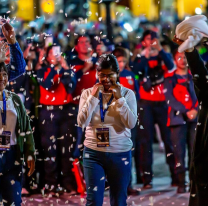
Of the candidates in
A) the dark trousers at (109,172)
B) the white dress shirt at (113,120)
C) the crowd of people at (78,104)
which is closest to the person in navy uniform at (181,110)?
the crowd of people at (78,104)

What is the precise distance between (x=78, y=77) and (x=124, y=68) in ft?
2.39

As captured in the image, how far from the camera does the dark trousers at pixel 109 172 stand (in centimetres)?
461

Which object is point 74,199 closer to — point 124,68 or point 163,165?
point 124,68

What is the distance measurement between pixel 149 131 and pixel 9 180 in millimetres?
3370

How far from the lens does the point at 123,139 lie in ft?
15.6

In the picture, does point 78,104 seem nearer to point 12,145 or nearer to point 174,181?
point 174,181

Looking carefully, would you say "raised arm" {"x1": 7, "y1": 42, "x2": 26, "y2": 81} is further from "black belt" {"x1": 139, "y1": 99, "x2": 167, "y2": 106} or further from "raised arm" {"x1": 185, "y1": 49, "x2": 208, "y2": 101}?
"black belt" {"x1": 139, "y1": 99, "x2": 167, "y2": 106}

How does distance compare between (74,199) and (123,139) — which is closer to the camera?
(123,139)

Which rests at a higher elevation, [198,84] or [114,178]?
[198,84]

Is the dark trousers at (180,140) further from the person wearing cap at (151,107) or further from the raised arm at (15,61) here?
the raised arm at (15,61)

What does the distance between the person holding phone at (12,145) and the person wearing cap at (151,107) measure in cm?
303

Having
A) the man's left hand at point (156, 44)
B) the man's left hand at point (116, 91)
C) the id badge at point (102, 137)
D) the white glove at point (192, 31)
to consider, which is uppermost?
the man's left hand at point (156, 44)

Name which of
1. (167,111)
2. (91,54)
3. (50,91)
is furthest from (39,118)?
(167,111)

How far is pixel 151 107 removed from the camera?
7.47 metres
